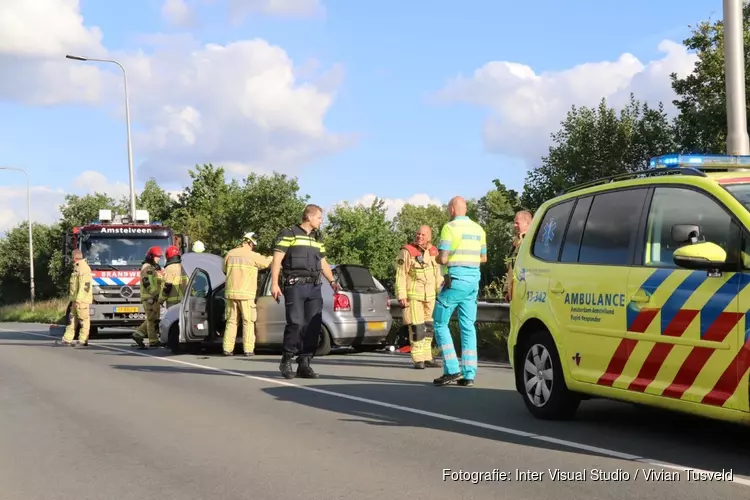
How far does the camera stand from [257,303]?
1498 centimetres

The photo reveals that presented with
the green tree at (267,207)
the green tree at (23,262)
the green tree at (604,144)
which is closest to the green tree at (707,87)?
the green tree at (604,144)

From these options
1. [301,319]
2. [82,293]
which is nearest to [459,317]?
[301,319]

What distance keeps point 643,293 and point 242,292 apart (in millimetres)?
8866

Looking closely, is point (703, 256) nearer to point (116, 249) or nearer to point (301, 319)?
point (301, 319)

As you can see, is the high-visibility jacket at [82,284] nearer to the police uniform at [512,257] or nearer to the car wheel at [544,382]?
the police uniform at [512,257]

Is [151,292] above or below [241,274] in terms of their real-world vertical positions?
below

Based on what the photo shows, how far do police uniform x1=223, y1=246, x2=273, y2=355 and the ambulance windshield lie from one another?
8.85 m

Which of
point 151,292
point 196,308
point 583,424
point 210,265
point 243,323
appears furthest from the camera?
point 151,292

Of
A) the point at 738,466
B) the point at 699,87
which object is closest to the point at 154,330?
the point at 738,466

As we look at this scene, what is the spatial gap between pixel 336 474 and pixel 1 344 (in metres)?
16.8

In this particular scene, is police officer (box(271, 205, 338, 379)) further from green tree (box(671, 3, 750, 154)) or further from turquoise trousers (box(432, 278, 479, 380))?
green tree (box(671, 3, 750, 154))

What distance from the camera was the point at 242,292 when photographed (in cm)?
1437

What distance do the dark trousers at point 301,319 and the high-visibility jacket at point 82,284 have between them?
8.98 meters

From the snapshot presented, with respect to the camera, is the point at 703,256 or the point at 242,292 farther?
the point at 242,292
